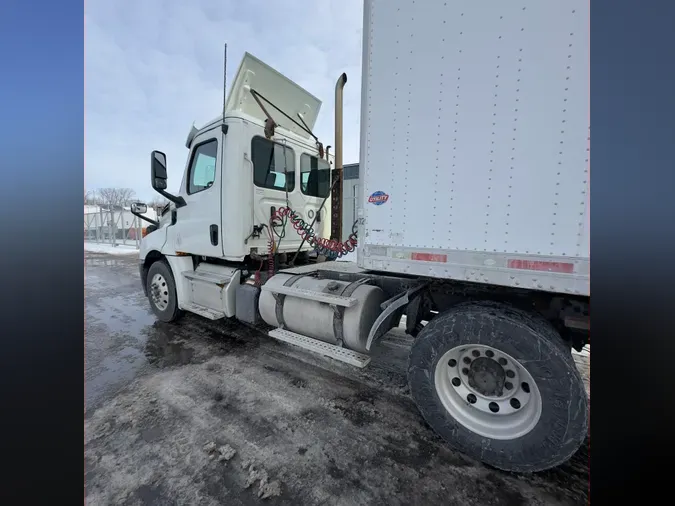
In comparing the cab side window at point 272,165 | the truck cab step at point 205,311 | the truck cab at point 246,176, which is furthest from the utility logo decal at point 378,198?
the truck cab step at point 205,311

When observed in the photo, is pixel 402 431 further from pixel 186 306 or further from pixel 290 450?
pixel 186 306

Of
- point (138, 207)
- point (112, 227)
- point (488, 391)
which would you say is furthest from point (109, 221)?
point (488, 391)

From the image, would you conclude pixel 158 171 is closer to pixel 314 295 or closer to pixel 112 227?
pixel 314 295

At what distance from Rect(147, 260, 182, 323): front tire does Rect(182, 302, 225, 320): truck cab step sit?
0.49m

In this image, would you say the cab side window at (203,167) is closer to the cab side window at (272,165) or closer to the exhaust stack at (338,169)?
the cab side window at (272,165)

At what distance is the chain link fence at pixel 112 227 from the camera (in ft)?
81.4

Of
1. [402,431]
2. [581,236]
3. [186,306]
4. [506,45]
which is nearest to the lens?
[581,236]

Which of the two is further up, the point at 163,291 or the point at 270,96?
the point at 270,96

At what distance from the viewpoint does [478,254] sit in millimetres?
2131

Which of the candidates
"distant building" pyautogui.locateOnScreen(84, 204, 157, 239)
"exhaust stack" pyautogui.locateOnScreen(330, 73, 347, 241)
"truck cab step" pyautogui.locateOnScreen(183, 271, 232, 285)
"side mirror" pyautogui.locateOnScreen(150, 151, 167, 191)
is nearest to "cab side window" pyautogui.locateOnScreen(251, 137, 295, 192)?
"exhaust stack" pyautogui.locateOnScreen(330, 73, 347, 241)

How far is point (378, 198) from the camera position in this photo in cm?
252

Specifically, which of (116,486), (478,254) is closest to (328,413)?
(116,486)

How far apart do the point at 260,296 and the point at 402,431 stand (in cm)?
234

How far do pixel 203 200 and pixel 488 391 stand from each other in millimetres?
4263
